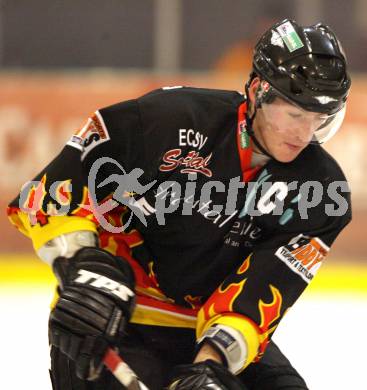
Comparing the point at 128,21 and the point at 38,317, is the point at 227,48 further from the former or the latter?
the point at 38,317

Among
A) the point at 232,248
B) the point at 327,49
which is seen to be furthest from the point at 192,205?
the point at 327,49

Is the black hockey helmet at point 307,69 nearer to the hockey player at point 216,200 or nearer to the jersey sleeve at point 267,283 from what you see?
the hockey player at point 216,200

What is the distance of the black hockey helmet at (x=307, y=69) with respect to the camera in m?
2.65

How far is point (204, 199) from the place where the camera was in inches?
112

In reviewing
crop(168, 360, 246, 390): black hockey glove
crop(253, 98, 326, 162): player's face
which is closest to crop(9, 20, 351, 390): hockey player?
crop(253, 98, 326, 162): player's face

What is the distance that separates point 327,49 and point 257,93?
23 centimetres

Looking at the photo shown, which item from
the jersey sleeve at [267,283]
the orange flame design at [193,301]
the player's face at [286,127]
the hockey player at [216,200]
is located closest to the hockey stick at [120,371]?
the hockey player at [216,200]

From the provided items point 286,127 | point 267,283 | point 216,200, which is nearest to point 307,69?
point 286,127

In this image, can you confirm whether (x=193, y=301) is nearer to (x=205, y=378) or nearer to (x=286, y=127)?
(x=205, y=378)

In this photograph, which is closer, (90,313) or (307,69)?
(90,313)

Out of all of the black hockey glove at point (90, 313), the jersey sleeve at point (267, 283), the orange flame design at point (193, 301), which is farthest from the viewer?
the orange flame design at point (193, 301)

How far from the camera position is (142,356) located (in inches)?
113

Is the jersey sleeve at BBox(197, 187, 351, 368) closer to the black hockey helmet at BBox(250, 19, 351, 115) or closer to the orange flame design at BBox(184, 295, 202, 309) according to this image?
the orange flame design at BBox(184, 295, 202, 309)

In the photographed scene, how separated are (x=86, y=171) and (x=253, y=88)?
20.8 inches
